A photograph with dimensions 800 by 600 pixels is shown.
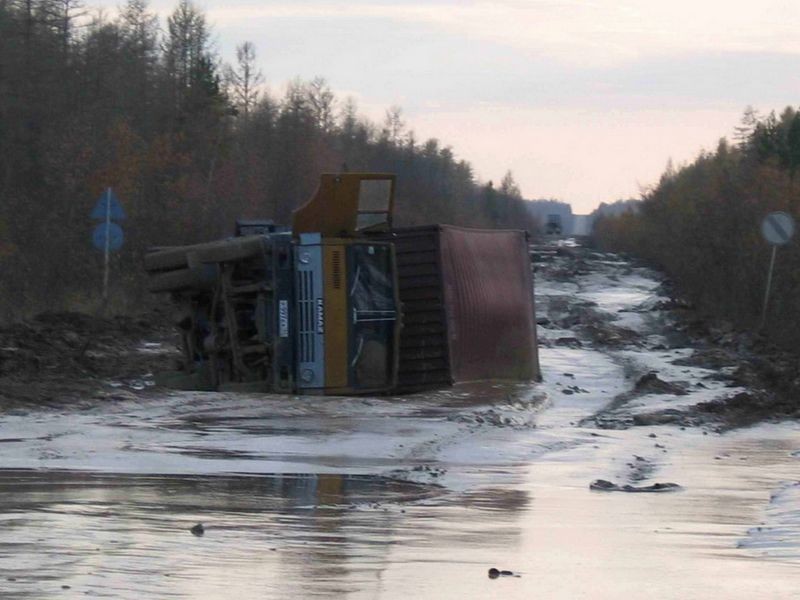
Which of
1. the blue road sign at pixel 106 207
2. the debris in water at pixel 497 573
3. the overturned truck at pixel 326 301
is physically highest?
the blue road sign at pixel 106 207

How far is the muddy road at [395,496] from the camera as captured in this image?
739cm

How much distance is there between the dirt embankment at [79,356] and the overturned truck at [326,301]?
4.20 ft

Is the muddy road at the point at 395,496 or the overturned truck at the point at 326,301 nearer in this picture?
the muddy road at the point at 395,496

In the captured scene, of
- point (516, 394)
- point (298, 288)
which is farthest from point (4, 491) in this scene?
point (516, 394)

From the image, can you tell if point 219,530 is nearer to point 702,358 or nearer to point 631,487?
point 631,487

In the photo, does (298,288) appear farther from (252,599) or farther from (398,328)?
(252,599)

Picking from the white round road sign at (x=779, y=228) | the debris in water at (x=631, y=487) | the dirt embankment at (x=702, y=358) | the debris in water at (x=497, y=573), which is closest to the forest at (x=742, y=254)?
the dirt embankment at (x=702, y=358)

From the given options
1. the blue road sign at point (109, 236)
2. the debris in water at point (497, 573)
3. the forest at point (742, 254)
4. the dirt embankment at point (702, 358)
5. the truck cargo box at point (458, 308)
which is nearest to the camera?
the debris in water at point (497, 573)

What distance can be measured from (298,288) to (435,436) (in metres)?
3.80

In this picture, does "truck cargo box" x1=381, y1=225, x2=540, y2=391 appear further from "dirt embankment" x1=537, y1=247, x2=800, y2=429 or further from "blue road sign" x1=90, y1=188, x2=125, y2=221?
"blue road sign" x1=90, y1=188, x2=125, y2=221

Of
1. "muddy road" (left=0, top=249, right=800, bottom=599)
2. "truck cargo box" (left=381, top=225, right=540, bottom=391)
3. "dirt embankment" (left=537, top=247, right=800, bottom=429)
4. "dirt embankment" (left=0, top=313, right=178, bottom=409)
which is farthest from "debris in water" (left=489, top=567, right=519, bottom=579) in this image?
"truck cargo box" (left=381, top=225, right=540, bottom=391)

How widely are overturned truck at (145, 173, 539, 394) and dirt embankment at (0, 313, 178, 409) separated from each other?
1.28 metres

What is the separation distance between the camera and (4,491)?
32.4 ft

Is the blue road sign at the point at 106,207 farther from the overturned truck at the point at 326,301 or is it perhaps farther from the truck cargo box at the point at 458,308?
the truck cargo box at the point at 458,308
